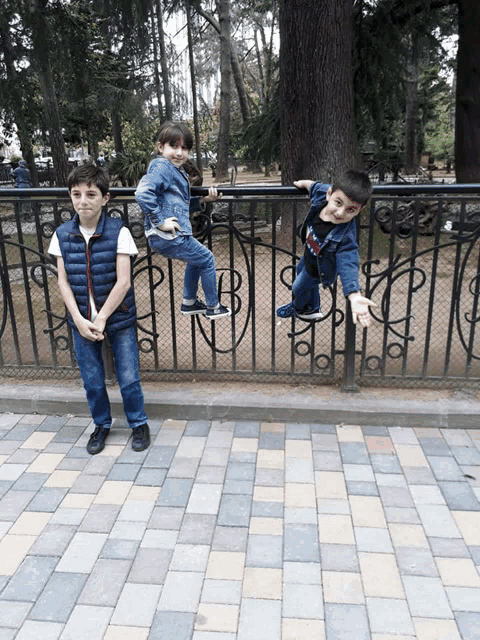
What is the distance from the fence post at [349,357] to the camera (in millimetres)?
3586

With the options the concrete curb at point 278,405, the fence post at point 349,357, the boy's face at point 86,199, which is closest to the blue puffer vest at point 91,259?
the boy's face at point 86,199

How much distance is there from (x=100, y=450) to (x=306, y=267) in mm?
1668

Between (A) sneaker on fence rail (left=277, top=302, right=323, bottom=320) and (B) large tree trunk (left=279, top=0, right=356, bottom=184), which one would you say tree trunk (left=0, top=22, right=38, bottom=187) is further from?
(A) sneaker on fence rail (left=277, top=302, right=323, bottom=320)

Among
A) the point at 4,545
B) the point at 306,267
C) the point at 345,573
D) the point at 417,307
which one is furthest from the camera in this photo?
the point at 417,307

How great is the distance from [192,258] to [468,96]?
976 centimetres

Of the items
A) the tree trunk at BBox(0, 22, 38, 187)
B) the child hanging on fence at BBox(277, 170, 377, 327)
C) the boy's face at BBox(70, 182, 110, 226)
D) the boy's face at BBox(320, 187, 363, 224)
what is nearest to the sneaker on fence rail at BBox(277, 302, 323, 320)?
the child hanging on fence at BBox(277, 170, 377, 327)

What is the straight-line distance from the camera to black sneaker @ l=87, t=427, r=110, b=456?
3.23m

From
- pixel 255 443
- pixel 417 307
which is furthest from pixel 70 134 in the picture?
pixel 255 443

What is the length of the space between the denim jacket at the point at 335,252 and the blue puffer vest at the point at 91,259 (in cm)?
111

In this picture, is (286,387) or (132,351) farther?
(286,387)

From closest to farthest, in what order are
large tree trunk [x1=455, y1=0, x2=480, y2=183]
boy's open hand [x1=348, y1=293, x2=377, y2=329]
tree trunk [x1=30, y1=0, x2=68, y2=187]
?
1. boy's open hand [x1=348, y1=293, x2=377, y2=329]
2. tree trunk [x1=30, y1=0, x2=68, y2=187]
3. large tree trunk [x1=455, y1=0, x2=480, y2=183]

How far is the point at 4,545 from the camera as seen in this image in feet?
8.14

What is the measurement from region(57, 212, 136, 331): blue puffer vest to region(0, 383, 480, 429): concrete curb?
3.10 ft

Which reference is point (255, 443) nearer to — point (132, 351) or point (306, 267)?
point (132, 351)
